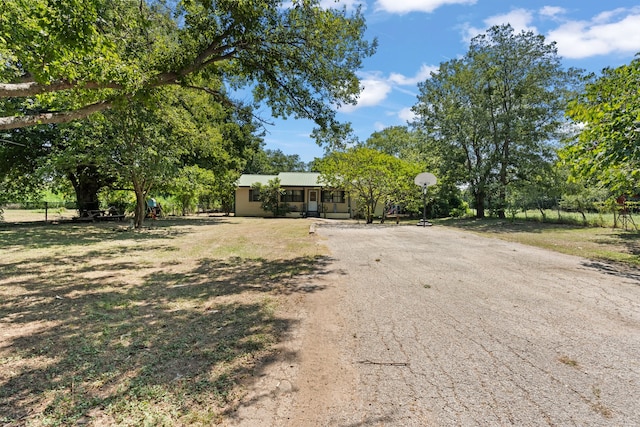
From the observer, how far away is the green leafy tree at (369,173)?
61.6 ft

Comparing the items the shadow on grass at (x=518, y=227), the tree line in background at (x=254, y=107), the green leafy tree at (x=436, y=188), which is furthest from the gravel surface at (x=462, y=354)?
the green leafy tree at (x=436, y=188)

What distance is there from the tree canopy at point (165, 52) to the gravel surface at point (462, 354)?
4.78 meters

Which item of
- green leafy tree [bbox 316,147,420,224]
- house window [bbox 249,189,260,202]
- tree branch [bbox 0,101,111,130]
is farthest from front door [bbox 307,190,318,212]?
tree branch [bbox 0,101,111,130]

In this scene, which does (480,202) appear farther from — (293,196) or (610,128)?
(610,128)

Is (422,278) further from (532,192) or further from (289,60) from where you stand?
(532,192)

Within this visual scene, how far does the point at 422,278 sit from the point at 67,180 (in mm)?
22916

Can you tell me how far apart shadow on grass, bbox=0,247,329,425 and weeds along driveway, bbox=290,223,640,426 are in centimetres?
67

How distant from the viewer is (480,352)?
Answer: 2984 millimetres

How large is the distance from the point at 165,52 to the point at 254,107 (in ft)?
9.48

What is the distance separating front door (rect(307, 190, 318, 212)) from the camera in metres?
28.6

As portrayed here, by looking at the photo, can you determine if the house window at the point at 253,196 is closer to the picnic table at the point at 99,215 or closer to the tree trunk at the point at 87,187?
the picnic table at the point at 99,215

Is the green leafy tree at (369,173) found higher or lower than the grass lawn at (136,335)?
higher

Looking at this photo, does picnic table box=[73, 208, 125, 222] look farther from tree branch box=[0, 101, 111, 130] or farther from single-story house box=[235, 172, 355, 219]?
tree branch box=[0, 101, 111, 130]

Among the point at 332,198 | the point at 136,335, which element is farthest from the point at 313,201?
the point at 136,335
